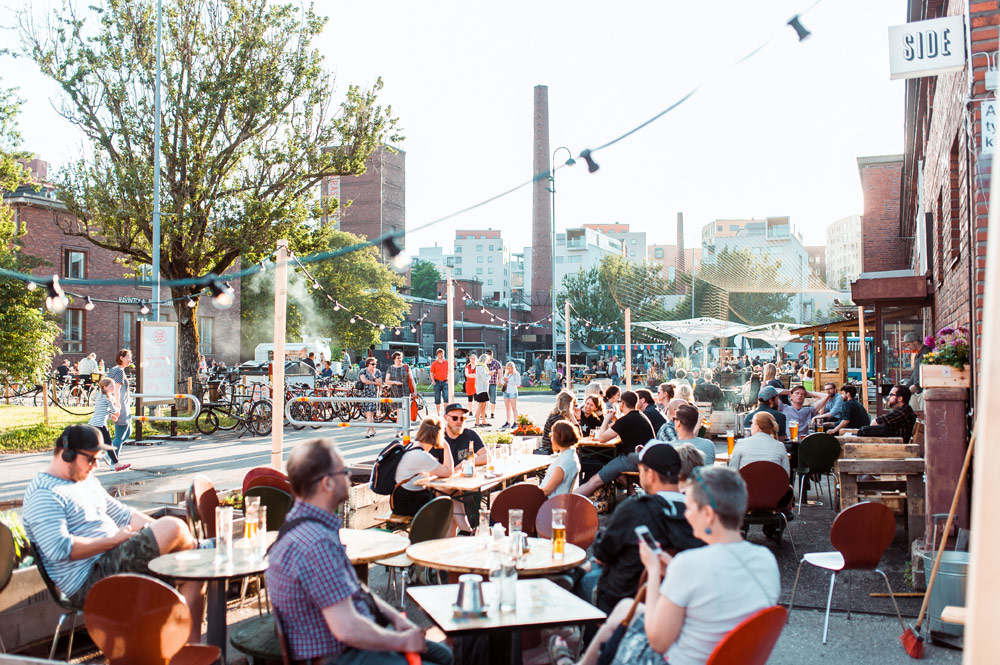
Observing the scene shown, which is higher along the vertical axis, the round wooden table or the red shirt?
the red shirt

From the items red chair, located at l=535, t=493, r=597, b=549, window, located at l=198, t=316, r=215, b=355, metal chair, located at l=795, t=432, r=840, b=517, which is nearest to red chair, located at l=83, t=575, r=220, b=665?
red chair, located at l=535, t=493, r=597, b=549

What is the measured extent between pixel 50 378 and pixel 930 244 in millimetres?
24353

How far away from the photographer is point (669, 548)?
13.4 feet

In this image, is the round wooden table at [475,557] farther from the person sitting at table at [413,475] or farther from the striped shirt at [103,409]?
the striped shirt at [103,409]

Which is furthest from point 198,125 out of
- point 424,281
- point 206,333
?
point 424,281

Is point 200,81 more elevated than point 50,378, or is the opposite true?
point 200,81

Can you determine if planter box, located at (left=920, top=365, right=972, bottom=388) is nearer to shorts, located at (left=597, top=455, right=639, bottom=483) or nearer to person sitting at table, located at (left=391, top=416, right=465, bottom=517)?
shorts, located at (left=597, top=455, right=639, bottom=483)

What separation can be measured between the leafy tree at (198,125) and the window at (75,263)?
17357mm

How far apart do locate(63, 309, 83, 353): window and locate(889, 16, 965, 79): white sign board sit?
36089mm

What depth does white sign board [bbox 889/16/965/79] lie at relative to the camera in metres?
7.03

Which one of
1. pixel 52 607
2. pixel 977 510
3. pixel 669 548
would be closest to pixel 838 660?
pixel 669 548

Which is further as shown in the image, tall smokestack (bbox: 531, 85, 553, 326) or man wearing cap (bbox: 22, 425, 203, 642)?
tall smokestack (bbox: 531, 85, 553, 326)

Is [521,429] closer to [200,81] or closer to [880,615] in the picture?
[880,615]

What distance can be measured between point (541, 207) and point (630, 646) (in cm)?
5689
